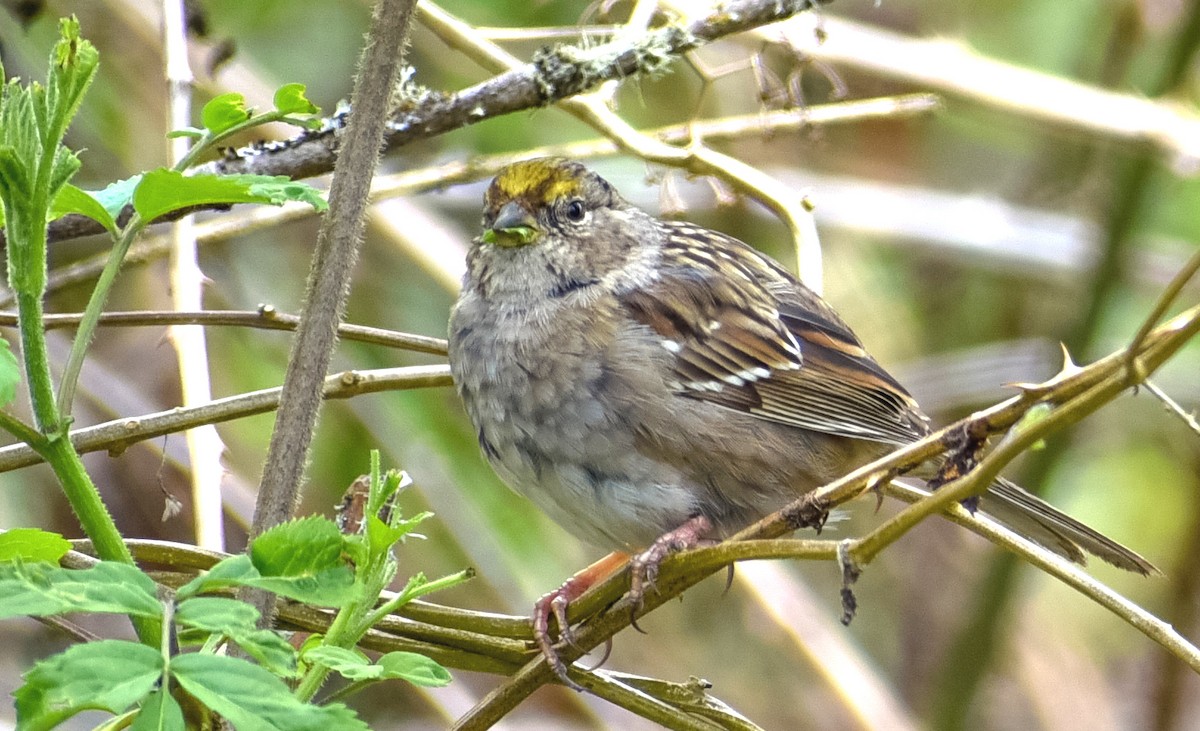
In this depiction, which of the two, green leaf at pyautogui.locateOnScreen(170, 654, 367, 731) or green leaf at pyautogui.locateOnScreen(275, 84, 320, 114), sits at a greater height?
green leaf at pyautogui.locateOnScreen(275, 84, 320, 114)

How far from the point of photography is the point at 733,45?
144 inches

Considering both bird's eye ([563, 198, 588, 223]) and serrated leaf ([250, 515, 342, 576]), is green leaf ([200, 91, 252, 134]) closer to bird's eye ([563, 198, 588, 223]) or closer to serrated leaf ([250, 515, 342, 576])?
serrated leaf ([250, 515, 342, 576])

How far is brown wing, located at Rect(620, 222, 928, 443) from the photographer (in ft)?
7.03

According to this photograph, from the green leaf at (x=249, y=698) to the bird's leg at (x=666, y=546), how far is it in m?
0.67

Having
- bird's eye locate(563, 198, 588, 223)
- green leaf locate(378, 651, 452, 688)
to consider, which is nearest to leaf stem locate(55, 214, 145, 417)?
green leaf locate(378, 651, 452, 688)

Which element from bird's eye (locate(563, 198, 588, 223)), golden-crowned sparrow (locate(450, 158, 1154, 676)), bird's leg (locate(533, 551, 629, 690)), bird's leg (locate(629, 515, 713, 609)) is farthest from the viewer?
bird's eye (locate(563, 198, 588, 223))

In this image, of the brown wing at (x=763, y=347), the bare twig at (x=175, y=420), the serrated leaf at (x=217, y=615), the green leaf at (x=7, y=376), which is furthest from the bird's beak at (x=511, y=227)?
the serrated leaf at (x=217, y=615)

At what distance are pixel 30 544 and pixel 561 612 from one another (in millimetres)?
593

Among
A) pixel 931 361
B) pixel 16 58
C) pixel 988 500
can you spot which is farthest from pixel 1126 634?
pixel 16 58

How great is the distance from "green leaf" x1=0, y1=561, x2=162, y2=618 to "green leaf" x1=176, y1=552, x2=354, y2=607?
0.02 meters

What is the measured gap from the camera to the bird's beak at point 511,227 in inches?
84.7

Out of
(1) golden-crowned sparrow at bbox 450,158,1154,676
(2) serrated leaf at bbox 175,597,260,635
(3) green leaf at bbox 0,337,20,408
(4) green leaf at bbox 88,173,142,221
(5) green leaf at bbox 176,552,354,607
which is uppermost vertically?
(1) golden-crowned sparrow at bbox 450,158,1154,676

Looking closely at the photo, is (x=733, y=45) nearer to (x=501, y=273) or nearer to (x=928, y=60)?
(x=928, y=60)

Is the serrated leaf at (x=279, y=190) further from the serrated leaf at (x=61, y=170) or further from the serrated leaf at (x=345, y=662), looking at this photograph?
the serrated leaf at (x=345, y=662)
